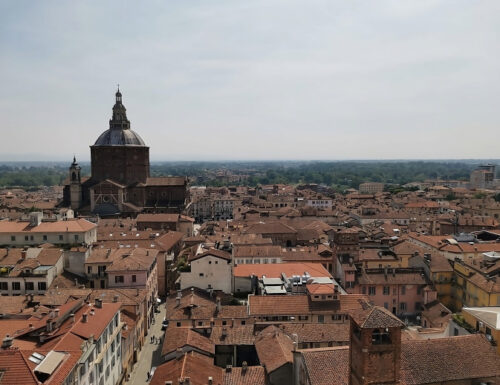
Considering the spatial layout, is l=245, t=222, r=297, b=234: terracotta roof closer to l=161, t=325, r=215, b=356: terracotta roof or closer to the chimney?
l=161, t=325, r=215, b=356: terracotta roof

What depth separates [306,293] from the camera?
153 ft

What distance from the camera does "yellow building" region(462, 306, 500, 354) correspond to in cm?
3234

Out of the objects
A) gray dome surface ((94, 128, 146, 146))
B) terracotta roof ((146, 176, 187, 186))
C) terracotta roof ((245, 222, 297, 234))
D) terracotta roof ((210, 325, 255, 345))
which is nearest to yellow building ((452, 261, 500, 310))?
terracotta roof ((210, 325, 255, 345))

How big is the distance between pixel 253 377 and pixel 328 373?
648cm

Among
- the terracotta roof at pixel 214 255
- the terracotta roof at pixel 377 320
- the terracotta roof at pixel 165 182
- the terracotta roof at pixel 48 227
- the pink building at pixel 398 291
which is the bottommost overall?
the pink building at pixel 398 291

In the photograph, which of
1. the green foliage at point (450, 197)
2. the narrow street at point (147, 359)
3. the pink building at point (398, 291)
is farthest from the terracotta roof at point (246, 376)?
the green foliage at point (450, 197)

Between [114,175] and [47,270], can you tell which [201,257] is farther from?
[114,175]

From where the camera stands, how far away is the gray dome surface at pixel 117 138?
105062 mm

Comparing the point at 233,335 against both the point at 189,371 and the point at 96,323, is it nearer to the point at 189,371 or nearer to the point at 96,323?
the point at 189,371

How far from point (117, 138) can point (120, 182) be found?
9.92m

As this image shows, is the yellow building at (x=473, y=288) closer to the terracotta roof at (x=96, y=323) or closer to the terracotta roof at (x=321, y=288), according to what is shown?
the terracotta roof at (x=321, y=288)

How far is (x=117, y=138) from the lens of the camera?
105m

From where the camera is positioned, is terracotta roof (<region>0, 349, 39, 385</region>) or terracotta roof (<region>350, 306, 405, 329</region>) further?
terracotta roof (<region>350, 306, 405, 329</region>)

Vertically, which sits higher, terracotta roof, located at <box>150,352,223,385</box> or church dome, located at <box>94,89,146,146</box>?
church dome, located at <box>94,89,146,146</box>
